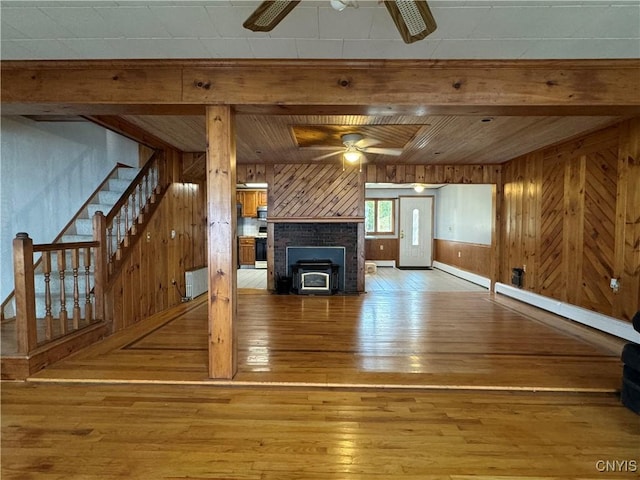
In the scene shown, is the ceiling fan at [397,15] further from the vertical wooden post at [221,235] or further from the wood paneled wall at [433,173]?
the wood paneled wall at [433,173]

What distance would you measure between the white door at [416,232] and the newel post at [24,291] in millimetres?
9027

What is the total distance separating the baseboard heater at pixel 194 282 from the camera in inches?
216

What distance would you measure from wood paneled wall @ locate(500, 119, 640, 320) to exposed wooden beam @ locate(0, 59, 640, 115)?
170 cm

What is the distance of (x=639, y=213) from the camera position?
3453 mm

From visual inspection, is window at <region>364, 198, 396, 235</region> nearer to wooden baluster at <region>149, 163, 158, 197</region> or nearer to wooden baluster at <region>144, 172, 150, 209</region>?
wooden baluster at <region>149, 163, 158, 197</region>

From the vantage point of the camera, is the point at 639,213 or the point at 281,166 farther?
the point at 281,166

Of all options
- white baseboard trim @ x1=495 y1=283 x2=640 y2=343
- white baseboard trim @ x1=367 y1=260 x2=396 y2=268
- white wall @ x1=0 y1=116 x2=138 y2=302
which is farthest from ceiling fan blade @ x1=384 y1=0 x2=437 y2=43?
white baseboard trim @ x1=367 y1=260 x2=396 y2=268

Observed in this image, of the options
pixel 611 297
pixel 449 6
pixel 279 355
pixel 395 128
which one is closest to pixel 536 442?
pixel 279 355

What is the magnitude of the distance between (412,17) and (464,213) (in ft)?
24.3

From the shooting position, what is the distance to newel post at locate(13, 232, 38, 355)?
255 centimetres

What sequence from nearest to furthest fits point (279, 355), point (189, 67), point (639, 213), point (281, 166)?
point (189, 67) → point (279, 355) → point (639, 213) → point (281, 166)

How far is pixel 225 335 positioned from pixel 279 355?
2.35ft

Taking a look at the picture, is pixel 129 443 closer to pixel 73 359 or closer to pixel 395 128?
pixel 73 359

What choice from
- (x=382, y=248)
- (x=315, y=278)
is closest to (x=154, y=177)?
(x=315, y=278)
